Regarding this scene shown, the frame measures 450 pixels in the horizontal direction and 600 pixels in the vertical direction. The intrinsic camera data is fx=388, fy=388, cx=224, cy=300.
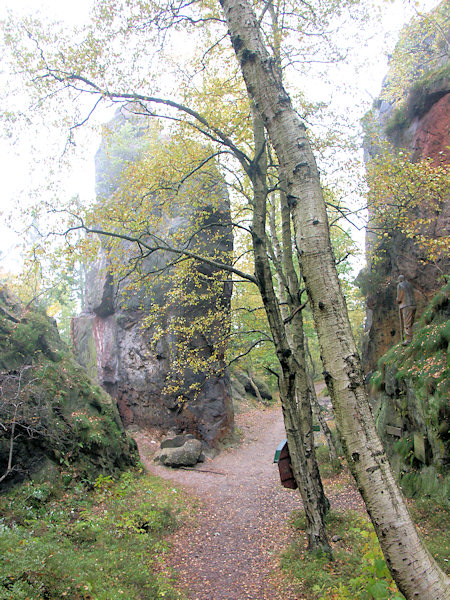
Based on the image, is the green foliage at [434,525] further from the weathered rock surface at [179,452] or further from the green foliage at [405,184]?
the weathered rock surface at [179,452]

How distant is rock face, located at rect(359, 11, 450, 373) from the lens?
37.3 feet

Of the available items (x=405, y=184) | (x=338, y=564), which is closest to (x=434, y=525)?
(x=338, y=564)

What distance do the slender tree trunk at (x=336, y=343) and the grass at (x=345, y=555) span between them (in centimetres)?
153

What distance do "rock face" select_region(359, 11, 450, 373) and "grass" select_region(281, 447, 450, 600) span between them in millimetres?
6384

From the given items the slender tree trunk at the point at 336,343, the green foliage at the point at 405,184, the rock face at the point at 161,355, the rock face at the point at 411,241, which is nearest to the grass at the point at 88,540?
the slender tree trunk at the point at 336,343

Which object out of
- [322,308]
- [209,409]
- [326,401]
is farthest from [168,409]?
[322,308]

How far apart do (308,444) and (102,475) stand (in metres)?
5.82

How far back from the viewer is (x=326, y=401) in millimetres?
23688

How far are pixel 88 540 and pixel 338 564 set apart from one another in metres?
4.16

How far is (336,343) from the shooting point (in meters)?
2.78

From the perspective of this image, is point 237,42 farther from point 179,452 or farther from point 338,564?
point 179,452

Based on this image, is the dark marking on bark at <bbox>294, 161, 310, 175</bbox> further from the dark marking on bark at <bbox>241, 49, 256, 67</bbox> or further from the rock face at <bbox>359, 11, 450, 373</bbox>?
the rock face at <bbox>359, 11, 450, 373</bbox>

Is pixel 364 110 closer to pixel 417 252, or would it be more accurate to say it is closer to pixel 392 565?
pixel 417 252

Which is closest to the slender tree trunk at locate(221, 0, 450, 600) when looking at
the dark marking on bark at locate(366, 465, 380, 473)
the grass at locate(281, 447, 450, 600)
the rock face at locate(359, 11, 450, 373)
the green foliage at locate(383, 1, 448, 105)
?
the dark marking on bark at locate(366, 465, 380, 473)
